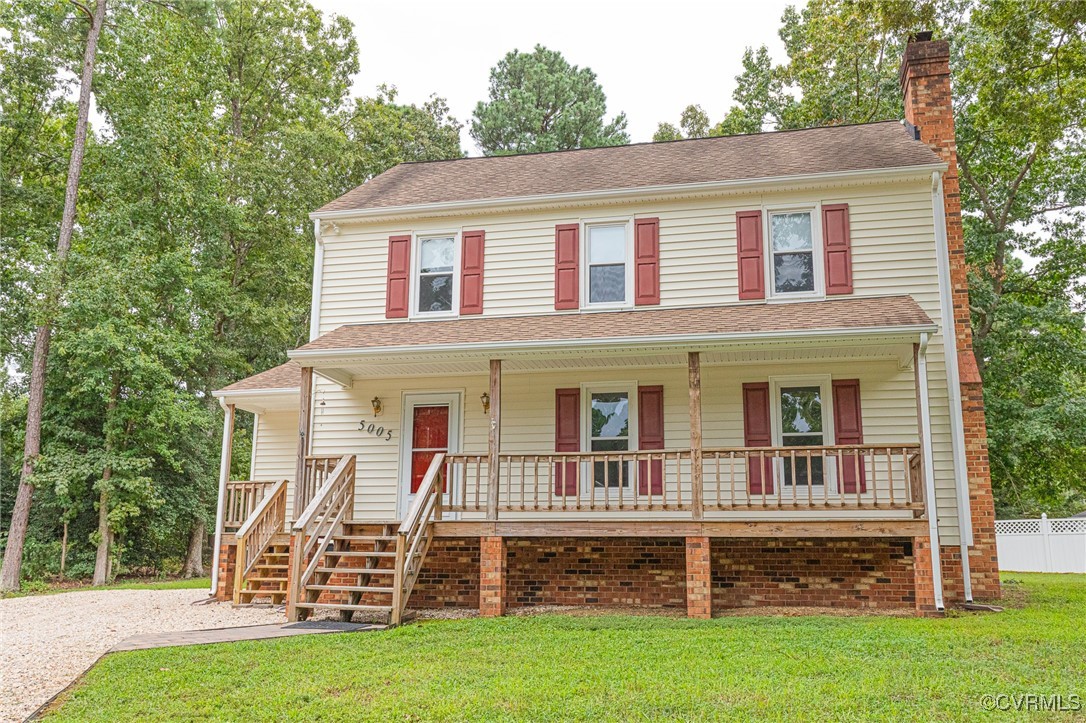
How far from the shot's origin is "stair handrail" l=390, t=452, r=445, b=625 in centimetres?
923

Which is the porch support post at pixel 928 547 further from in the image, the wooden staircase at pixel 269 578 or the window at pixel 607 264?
the wooden staircase at pixel 269 578

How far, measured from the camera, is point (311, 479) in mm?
11070

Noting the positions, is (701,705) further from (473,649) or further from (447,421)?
(447,421)

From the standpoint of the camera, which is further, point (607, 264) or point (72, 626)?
point (607, 264)

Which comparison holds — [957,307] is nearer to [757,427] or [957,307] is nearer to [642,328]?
[757,427]

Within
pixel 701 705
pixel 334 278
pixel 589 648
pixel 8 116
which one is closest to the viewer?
pixel 701 705

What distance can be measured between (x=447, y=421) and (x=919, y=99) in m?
9.03

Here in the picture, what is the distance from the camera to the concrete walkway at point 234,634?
7.88m

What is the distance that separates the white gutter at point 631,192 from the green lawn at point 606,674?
6184 millimetres

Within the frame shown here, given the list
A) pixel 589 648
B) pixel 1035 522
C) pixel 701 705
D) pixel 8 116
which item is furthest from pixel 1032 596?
pixel 8 116

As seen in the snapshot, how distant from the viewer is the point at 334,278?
13.3 metres

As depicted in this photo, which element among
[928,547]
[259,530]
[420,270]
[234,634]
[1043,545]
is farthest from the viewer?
[1043,545]

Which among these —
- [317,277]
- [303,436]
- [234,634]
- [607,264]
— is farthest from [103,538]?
[607,264]

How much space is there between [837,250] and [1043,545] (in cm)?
1324
